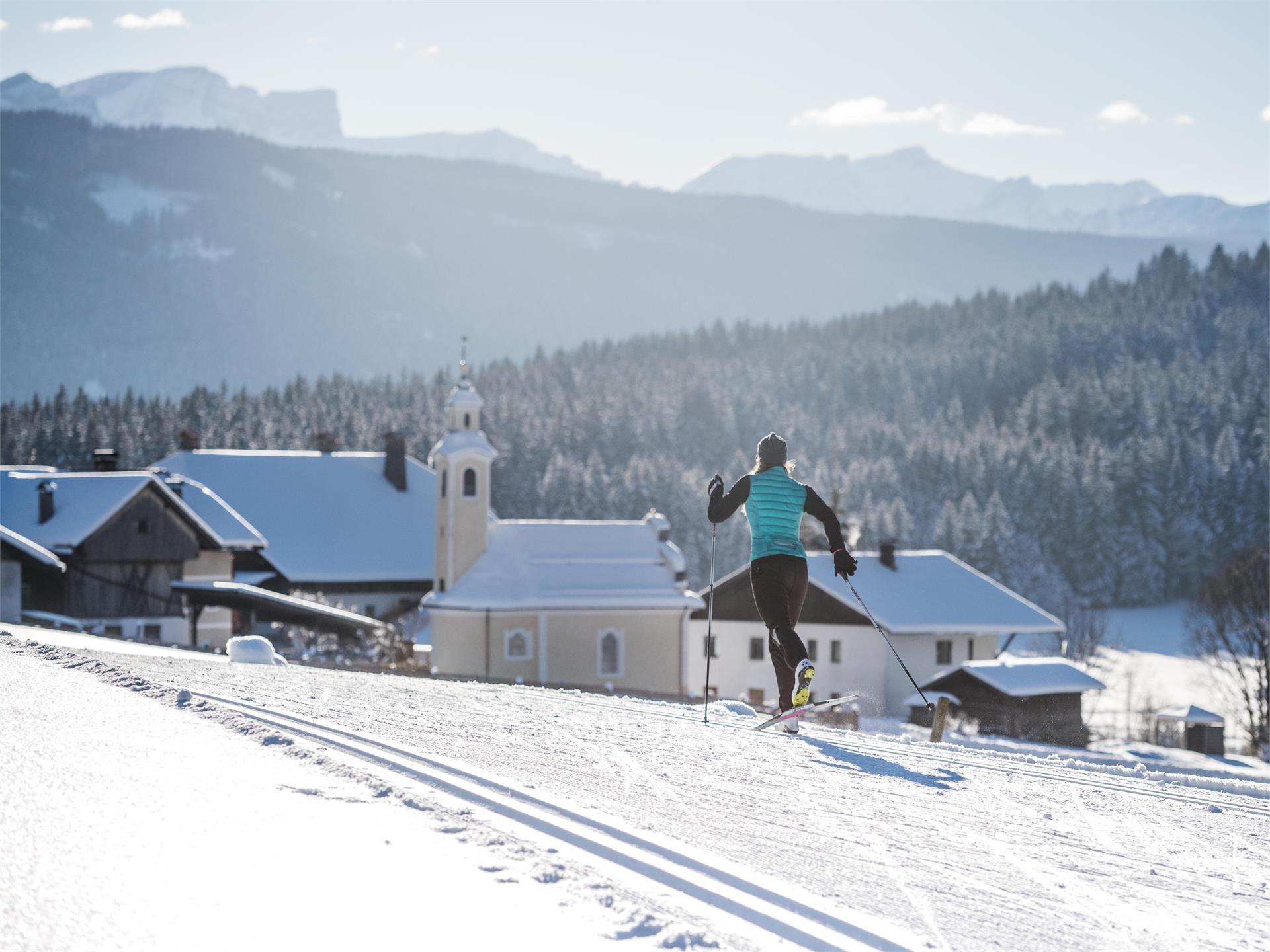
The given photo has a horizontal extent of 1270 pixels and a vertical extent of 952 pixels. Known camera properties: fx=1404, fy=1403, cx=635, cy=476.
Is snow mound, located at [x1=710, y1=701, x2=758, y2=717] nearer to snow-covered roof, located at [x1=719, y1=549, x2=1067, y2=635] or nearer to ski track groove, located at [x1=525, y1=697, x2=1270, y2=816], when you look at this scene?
ski track groove, located at [x1=525, y1=697, x2=1270, y2=816]

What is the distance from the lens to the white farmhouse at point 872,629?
56219mm

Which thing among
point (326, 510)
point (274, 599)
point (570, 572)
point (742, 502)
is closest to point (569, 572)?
point (570, 572)

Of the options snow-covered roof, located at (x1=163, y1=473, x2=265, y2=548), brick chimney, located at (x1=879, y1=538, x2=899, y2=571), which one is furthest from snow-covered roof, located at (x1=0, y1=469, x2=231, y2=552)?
brick chimney, located at (x1=879, y1=538, x2=899, y2=571)

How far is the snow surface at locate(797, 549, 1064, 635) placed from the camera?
56.1 m

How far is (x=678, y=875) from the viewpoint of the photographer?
5125mm

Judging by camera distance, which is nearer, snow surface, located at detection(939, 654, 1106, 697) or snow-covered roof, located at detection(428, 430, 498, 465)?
snow surface, located at detection(939, 654, 1106, 697)

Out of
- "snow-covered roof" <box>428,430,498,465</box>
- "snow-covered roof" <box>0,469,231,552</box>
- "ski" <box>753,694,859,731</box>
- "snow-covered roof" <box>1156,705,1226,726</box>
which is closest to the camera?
"ski" <box>753,694,859,731</box>

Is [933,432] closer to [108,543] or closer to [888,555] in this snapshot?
[888,555]

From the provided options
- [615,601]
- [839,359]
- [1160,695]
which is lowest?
[1160,695]

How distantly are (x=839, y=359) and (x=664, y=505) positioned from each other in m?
84.9

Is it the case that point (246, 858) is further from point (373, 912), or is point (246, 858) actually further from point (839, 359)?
point (839, 359)

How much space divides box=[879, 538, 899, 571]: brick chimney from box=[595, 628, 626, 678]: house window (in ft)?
55.0

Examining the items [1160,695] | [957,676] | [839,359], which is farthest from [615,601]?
[839,359]

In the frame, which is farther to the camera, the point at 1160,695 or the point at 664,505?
the point at 664,505
